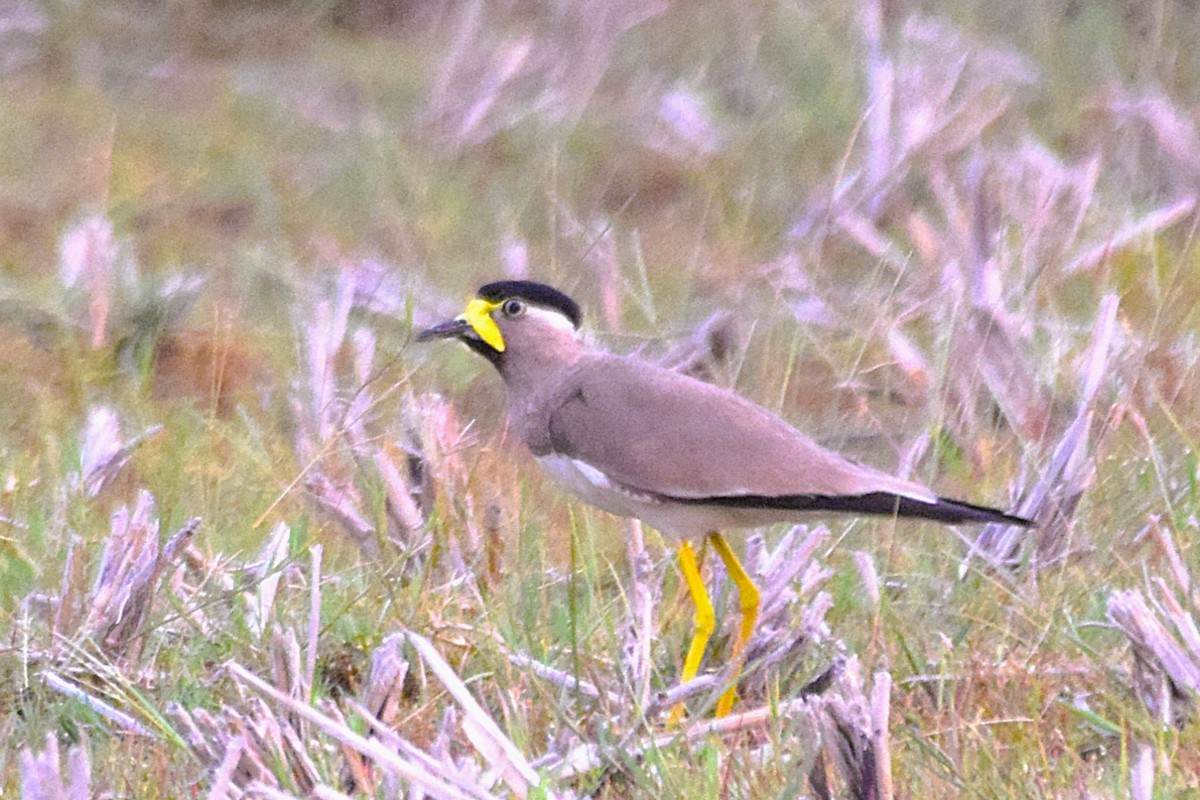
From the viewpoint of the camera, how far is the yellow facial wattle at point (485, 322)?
13.6 ft

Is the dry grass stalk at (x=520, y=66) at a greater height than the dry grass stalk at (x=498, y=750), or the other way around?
the dry grass stalk at (x=498, y=750)

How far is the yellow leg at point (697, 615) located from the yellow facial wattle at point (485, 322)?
0.64m

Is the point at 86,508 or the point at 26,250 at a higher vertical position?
the point at 86,508

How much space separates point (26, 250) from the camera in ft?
22.0

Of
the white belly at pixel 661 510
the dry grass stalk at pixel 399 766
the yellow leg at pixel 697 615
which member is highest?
the dry grass stalk at pixel 399 766

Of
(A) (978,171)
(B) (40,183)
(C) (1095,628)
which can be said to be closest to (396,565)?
(C) (1095,628)

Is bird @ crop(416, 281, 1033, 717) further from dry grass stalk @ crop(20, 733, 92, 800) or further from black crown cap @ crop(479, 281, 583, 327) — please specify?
dry grass stalk @ crop(20, 733, 92, 800)

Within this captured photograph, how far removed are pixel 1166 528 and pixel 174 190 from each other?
14.1 feet

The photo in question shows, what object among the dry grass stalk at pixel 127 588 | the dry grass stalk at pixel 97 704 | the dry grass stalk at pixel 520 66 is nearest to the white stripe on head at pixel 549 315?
the dry grass stalk at pixel 127 588

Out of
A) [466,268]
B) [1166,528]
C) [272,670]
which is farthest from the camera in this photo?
[466,268]

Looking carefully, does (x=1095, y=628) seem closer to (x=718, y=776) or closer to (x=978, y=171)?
(x=718, y=776)

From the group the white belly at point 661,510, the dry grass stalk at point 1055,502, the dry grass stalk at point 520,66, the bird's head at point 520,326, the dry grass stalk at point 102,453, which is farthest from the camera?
the dry grass stalk at point 520,66

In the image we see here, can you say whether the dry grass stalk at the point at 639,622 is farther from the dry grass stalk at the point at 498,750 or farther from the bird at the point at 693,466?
the dry grass stalk at the point at 498,750

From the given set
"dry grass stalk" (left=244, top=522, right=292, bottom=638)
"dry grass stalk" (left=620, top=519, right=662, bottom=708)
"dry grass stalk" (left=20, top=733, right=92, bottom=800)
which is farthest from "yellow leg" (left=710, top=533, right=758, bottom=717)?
"dry grass stalk" (left=20, top=733, right=92, bottom=800)
